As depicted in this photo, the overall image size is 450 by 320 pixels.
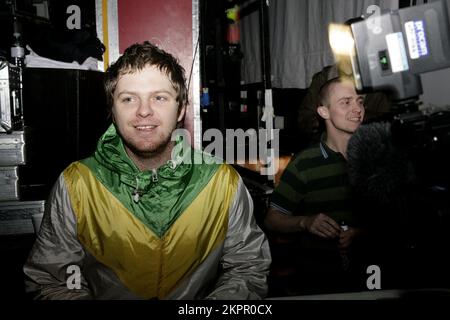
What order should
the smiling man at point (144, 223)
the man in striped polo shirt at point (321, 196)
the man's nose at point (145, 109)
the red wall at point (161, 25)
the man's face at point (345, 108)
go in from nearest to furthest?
the smiling man at point (144, 223)
the man's nose at point (145, 109)
the man in striped polo shirt at point (321, 196)
the man's face at point (345, 108)
the red wall at point (161, 25)

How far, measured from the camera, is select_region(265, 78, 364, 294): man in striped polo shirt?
2.13 m

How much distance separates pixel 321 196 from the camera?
225 cm

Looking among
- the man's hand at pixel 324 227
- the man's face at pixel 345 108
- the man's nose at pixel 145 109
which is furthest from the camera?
the man's face at pixel 345 108

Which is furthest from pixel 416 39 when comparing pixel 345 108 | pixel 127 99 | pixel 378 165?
pixel 345 108

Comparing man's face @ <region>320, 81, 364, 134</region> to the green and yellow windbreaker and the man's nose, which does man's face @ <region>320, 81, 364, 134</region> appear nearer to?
the green and yellow windbreaker

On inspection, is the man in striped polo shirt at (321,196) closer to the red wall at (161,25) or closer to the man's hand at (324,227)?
the man's hand at (324,227)

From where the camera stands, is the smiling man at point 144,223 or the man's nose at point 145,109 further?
the man's nose at point 145,109

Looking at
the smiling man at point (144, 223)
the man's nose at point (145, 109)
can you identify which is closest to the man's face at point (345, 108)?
the smiling man at point (144, 223)

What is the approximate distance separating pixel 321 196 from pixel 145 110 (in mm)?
1192

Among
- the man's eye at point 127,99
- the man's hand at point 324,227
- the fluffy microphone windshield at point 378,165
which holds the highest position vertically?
the man's eye at point 127,99

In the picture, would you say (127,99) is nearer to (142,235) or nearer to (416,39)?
(142,235)

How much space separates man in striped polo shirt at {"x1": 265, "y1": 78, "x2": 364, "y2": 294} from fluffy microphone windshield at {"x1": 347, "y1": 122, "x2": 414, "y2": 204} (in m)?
1.19

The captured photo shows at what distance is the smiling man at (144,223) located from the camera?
5.12 ft
